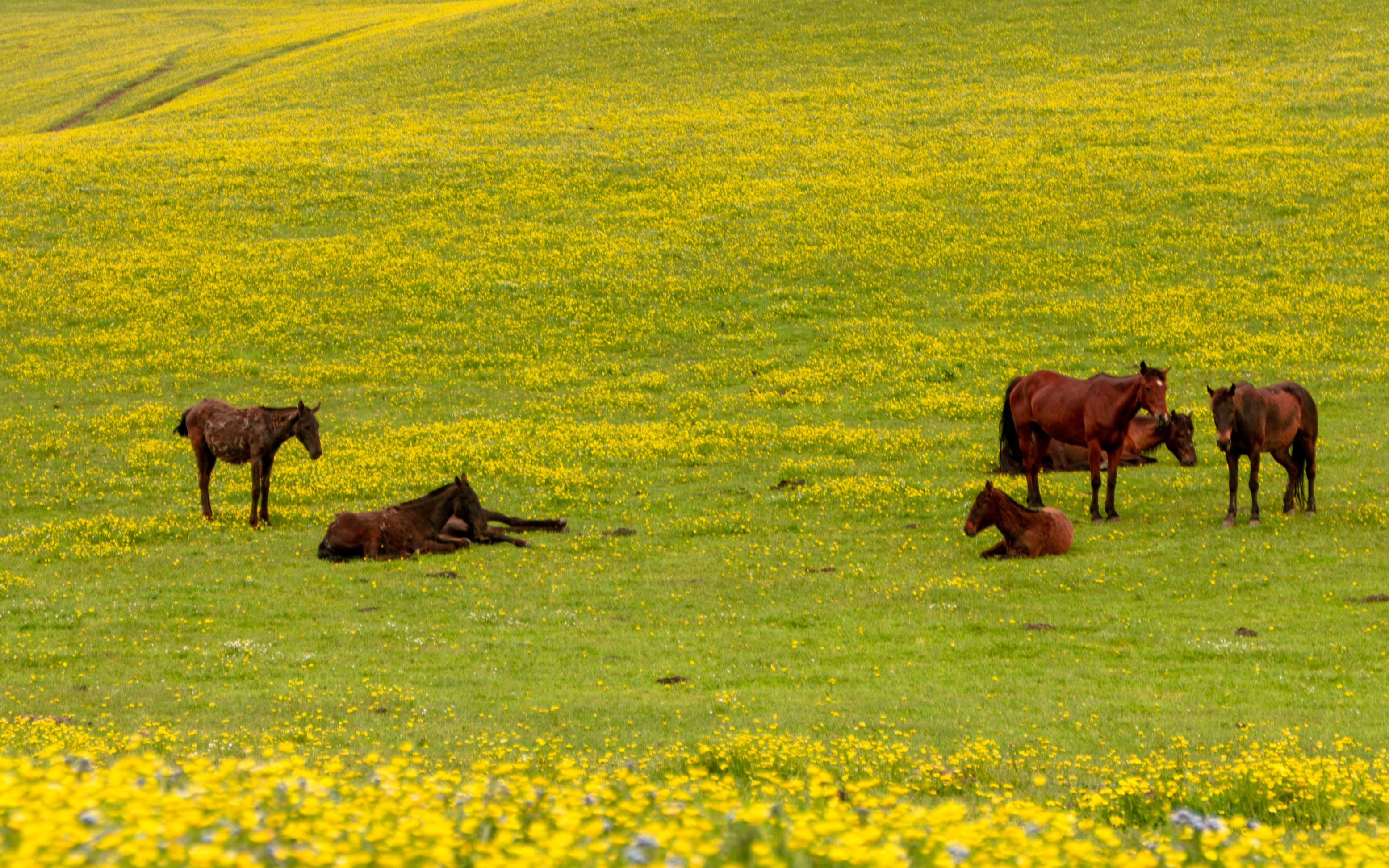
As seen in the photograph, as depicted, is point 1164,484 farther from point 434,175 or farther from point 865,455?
point 434,175

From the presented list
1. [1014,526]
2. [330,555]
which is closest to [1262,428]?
[1014,526]

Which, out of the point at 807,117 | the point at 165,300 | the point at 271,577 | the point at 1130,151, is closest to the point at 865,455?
the point at 271,577

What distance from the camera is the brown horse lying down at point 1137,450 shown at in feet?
86.4

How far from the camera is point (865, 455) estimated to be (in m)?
28.0

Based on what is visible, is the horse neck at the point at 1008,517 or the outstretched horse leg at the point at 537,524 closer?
the horse neck at the point at 1008,517

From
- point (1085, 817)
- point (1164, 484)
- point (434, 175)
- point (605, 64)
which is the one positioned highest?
point (605, 64)

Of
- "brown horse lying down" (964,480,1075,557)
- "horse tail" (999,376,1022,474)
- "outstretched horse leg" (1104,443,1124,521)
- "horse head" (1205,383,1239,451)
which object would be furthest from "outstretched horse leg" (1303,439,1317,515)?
"horse tail" (999,376,1022,474)

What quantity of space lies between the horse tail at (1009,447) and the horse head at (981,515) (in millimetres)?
5352

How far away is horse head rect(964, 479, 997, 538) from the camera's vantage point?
20.6 meters

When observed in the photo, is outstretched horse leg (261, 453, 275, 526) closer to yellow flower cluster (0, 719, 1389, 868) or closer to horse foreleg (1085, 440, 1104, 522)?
horse foreleg (1085, 440, 1104, 522)

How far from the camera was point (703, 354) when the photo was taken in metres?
36.8

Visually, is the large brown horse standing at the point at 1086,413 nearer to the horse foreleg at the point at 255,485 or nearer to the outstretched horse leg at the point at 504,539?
the outstretched horse leg at the point at 504,539

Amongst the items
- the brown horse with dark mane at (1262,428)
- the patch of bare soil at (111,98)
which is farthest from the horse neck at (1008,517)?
the patch of bare soil at (111,98)

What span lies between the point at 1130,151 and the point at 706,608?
134ft
